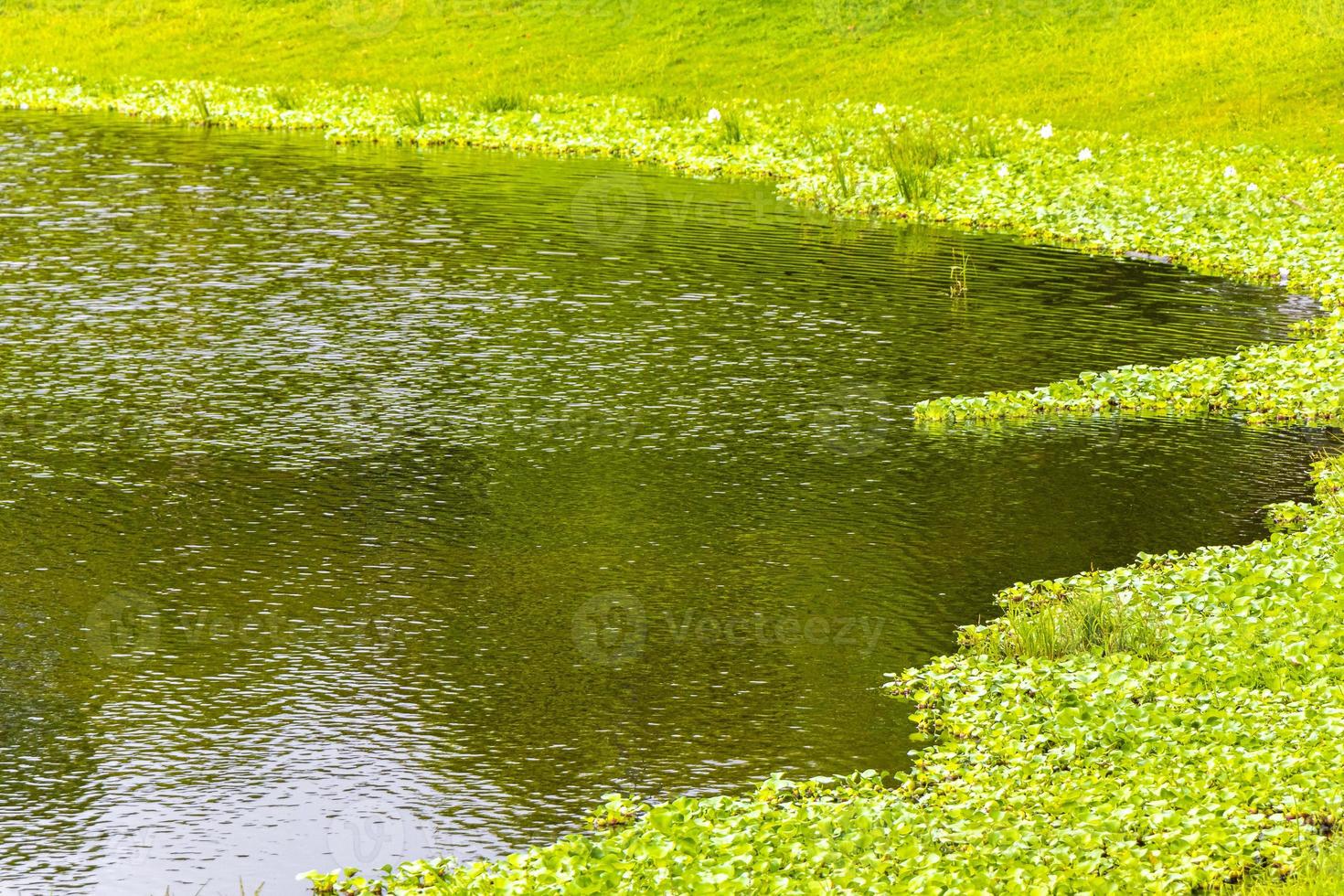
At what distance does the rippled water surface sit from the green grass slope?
14485mm

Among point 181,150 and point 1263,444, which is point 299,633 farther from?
point 181,150

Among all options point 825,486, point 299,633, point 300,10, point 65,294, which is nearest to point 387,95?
point 300,10

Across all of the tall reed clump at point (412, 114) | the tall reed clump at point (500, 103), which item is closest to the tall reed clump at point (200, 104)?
the tall reed clump at point (412, 114)

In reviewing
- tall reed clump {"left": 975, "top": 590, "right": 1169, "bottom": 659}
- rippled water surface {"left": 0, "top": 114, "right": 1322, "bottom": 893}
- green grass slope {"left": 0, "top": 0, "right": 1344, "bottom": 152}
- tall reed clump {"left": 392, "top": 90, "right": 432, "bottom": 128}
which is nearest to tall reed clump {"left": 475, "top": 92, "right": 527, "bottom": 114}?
tall reed clump {"left": 392, "top": 90, "right": 432, "bottom": 128}

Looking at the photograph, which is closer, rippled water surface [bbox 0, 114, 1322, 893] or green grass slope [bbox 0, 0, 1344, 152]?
rippled water surface [bbox 0, 114, 1322, 893]

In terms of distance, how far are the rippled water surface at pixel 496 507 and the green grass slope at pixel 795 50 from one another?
14485mm

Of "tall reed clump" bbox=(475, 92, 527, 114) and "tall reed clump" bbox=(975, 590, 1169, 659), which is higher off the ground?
"tall reed clump" bbox=(475, 92, 527, 114)

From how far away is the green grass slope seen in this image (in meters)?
44.2

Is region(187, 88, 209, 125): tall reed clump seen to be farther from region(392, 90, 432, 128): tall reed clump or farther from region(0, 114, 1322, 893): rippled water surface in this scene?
region(0, 114, 1322, 893): rippled water surface

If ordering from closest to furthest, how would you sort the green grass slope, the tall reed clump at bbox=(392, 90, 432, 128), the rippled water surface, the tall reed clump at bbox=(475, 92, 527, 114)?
the rippled water surface
the green grass slope
the tall reed clump at bbox=(392, 90, 432, 128)
the tall reed clump at bbox=(475, 92, 527, 114)

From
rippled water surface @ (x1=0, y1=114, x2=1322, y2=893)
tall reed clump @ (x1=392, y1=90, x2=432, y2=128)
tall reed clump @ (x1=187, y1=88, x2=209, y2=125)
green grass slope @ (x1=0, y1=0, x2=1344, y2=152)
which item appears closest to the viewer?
rippled water surface @ (x1=0, y1=114, x2=1322, y2=893)

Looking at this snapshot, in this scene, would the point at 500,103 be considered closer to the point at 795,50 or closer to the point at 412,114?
the point at 412,114

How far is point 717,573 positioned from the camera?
15594mm

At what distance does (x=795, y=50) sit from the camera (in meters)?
54.4
